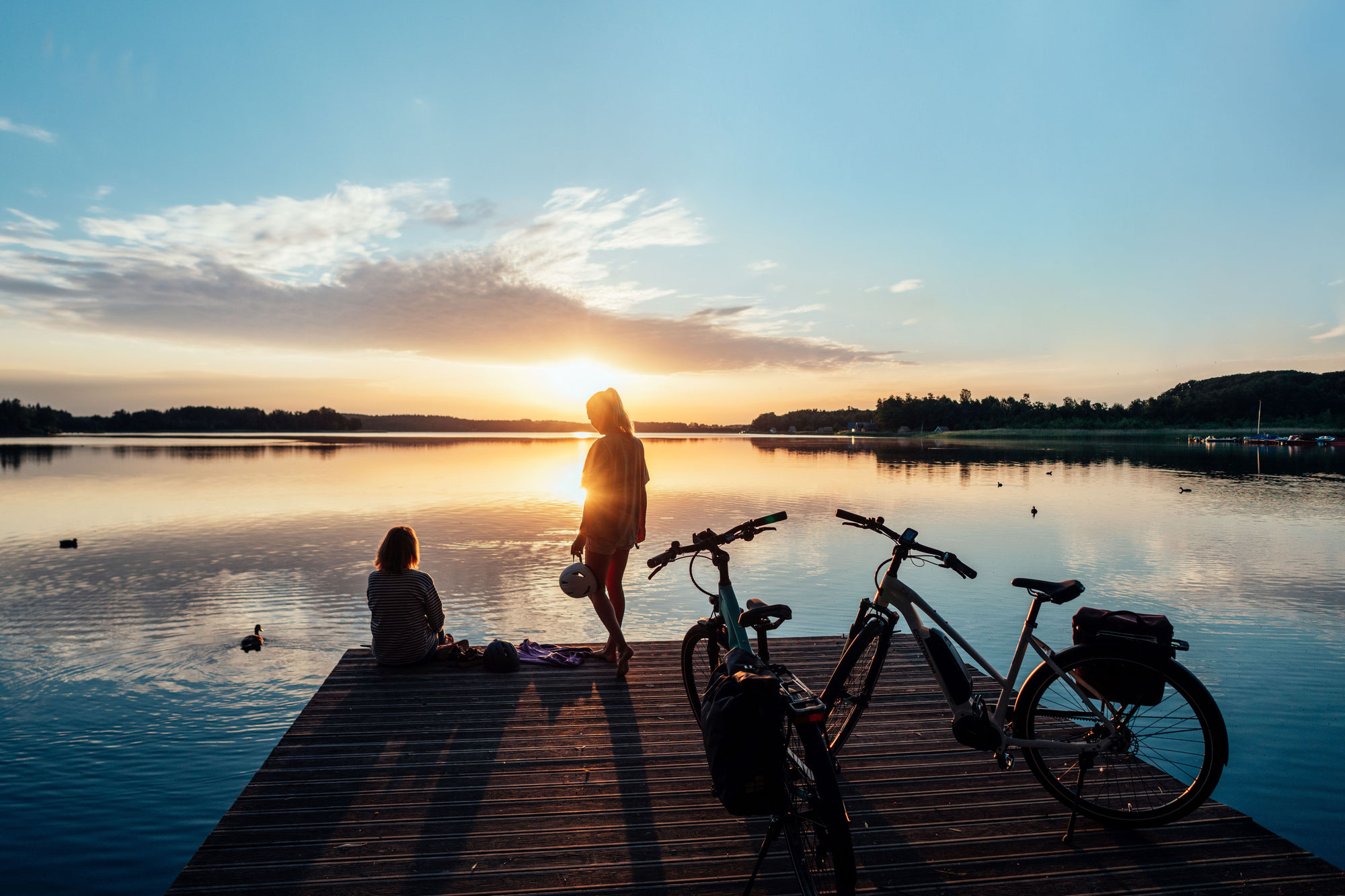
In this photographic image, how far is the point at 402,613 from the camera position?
20.8ft

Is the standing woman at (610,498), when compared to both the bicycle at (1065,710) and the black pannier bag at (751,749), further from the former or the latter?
the black pannier bag at (751,749)

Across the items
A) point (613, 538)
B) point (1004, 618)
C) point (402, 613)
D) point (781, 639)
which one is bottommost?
point (1004, 618)

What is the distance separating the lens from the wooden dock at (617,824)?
3.29 m

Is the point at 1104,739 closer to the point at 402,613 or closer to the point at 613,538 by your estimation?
the point at 613,538

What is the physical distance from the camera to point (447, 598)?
41.4ft

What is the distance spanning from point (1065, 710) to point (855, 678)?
3.66ft

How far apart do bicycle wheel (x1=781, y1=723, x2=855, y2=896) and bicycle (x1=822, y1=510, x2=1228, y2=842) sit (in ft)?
3.38

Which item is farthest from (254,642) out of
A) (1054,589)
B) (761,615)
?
(1054,589)

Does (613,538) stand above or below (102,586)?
above

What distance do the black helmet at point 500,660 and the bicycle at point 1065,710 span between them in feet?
10.5

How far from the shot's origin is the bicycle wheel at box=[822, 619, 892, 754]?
3957 millimetres

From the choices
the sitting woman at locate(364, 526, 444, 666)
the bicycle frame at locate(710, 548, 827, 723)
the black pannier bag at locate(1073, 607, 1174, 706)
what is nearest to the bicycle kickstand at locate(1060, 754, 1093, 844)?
the black pannier bag at locate(1073, 607, 1174, 706)

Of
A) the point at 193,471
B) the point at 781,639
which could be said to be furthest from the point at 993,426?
the point at 781,639

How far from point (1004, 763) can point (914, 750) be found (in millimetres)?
904
